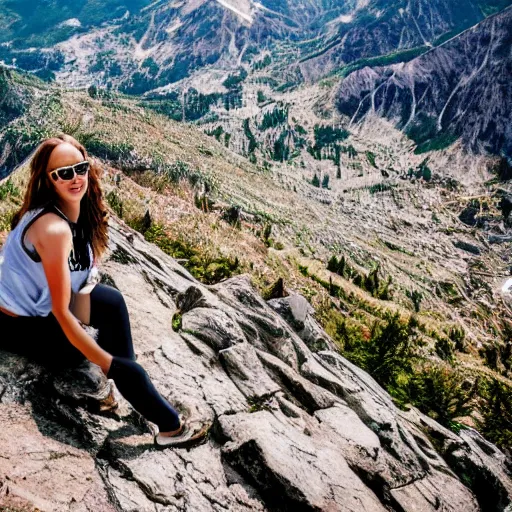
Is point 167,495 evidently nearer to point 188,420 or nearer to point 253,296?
Answer: point 188,420

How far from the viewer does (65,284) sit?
4645mm

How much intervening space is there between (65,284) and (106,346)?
1205 millimetres

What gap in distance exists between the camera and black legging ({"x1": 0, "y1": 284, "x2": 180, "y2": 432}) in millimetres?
5188

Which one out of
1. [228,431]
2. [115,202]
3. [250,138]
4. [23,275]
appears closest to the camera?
[23,275]

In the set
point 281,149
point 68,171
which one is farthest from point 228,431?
point 281,149

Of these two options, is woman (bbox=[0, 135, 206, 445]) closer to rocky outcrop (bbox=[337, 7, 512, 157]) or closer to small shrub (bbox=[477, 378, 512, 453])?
small shrub (bbox=[477, 378, 512, 453])

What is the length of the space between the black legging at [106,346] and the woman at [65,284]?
0.01 meters

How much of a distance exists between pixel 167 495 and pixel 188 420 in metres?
1.10

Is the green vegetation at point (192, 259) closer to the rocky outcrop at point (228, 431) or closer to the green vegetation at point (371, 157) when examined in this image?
the rocky outcrop at point (228, 431)

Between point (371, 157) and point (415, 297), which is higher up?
point (371, 157)

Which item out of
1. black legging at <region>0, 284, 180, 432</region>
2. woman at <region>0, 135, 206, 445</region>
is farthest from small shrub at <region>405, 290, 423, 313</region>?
woman at <region>0, 135, 206, 445</region>

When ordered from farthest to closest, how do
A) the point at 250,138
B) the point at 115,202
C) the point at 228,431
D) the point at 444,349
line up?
the point at 250,138
the point at 444,349
the point at 115,202
the point at 228,431

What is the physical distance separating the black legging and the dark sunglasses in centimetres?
148

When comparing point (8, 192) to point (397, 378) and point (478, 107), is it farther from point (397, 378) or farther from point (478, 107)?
point (478, 107)
